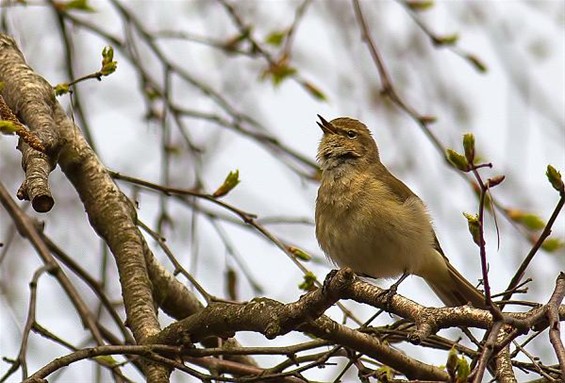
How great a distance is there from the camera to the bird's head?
19.2ft

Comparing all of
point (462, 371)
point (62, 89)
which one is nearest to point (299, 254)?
point (62, 89)

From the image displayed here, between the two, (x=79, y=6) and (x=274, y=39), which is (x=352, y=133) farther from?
(x=79, y=6)

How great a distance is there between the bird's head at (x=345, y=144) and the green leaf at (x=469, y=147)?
9.67ft

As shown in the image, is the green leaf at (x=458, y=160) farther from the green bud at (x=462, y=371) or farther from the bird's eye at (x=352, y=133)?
the bird's eye at (x=352, y=133)

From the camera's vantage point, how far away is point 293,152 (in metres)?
5.62

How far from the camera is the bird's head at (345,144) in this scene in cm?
587

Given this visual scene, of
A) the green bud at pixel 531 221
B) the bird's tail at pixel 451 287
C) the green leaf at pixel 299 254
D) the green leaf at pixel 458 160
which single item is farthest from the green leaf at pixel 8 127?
the bird's tail at pixel 451 287

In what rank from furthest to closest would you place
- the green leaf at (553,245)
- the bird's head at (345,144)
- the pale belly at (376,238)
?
1. the bird's head at (345,144)
2. the pale belly at (376,238)
3. the green leaf at (553,245)

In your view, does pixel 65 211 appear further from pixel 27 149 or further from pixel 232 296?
pixel 27 149

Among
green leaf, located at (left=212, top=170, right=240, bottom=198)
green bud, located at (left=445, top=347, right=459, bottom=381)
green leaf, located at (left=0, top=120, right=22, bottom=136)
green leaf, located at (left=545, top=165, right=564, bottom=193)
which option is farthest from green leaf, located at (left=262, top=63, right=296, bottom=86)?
green bud, located at (left=445, top=347, right=459, bottom=381)

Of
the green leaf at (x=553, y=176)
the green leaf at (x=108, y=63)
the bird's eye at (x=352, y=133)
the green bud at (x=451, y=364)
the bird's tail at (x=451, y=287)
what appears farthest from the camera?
the bird's eye at (x=352, y=133)

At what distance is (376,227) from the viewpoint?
16.7 ft

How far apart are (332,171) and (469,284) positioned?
3.65 feet

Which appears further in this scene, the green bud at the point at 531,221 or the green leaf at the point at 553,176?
the green bud at the point at 531,221
